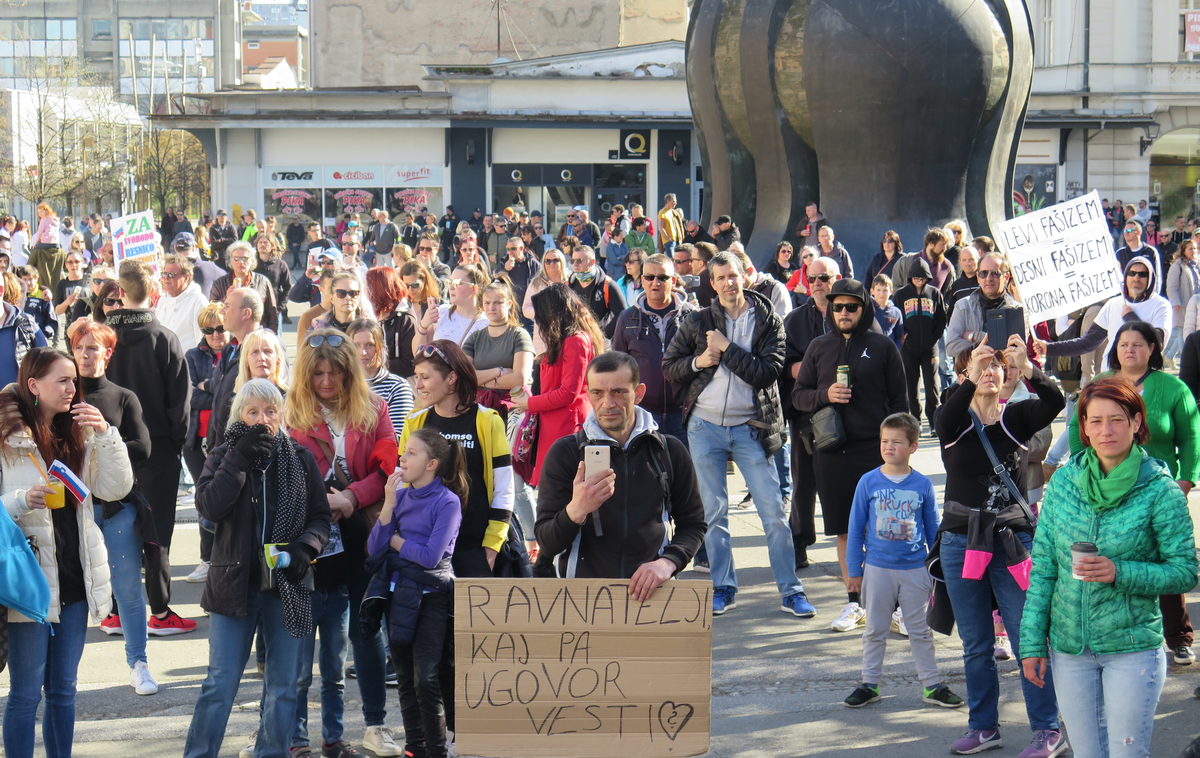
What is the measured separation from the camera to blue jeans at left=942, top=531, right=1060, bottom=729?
533cm

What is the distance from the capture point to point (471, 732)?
171 inches

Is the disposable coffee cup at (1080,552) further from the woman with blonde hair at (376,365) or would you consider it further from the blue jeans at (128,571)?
the blue jeans at (128,571)

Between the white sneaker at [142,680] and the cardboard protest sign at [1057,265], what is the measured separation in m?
5.39

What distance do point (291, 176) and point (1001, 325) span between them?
105ft

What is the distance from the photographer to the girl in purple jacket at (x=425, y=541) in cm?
484

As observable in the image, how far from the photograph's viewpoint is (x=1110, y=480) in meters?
4.26

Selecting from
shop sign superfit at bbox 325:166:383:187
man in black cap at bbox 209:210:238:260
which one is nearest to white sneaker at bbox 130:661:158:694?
man in black cap at bbox 209:210:238:260

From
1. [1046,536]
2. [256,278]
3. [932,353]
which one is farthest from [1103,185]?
[1046,536]

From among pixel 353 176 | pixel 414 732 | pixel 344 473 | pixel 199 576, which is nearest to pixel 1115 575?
pixel 414 732

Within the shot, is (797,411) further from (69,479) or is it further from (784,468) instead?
(69,479)

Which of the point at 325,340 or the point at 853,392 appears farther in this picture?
the point at 853,392

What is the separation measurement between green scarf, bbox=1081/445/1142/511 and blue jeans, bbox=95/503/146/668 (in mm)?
4178

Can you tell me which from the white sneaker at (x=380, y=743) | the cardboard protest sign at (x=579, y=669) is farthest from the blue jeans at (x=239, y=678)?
the cardboard protest sign at (x=579, y=669)

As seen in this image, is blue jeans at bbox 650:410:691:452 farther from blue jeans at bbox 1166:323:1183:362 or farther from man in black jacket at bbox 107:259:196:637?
blue jeans at bbox 1166:323:1183:362
